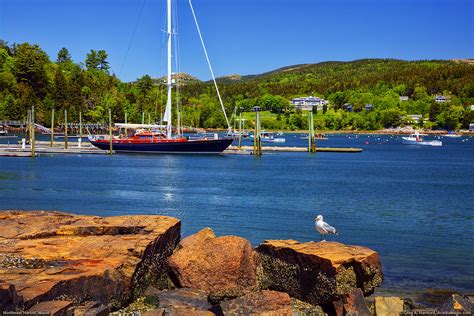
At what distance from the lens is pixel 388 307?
1134cm

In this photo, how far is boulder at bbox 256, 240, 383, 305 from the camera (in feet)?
40.1

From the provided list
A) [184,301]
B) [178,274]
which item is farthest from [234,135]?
[184,301]

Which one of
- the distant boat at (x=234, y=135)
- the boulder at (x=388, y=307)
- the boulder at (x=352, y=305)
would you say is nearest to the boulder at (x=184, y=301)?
the boulder at (x=352, y=305)

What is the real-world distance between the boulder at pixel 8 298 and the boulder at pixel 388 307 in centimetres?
642

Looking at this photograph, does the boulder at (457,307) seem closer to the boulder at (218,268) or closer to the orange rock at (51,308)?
the boulder at (218,268)

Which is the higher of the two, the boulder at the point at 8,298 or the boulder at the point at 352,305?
the boulder at the point at 8,298

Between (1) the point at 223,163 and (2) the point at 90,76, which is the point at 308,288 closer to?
(1) the point at 223,163

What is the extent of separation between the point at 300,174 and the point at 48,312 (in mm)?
42320

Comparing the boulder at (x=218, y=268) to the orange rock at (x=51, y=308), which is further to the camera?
the boulder at (x=218, y=268)

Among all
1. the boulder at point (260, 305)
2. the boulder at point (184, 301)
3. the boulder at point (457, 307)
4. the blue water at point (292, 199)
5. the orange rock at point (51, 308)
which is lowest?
the blue water at point (292, 199)

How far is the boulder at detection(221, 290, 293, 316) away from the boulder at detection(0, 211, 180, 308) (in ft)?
7.85

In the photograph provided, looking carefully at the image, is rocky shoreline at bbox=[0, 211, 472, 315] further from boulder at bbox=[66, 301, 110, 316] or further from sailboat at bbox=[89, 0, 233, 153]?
sailboat at bbox=[89, 0, 233, 153]

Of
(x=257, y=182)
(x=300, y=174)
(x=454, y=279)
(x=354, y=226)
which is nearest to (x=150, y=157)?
(x=300, y=174)

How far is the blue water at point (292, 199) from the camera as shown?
1942 cm
